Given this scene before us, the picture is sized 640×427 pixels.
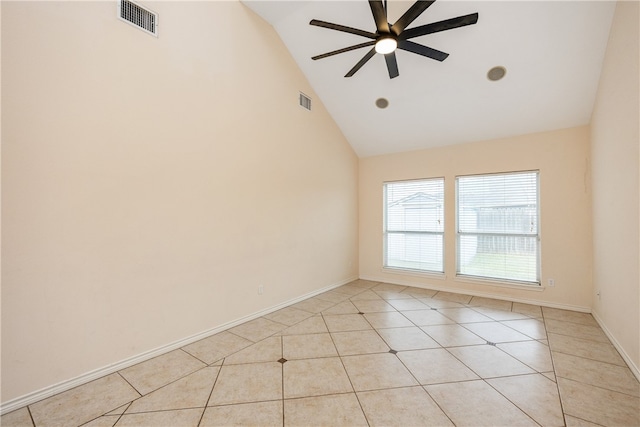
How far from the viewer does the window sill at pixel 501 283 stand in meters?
4.19

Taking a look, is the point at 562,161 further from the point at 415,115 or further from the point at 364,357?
the point at 364,357

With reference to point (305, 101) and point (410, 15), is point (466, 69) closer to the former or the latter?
point (410, 15)

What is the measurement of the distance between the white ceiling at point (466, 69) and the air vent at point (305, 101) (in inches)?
10.9

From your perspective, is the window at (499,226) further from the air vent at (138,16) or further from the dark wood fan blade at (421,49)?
the air vent at (138,16)

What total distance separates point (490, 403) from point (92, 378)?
299 cm

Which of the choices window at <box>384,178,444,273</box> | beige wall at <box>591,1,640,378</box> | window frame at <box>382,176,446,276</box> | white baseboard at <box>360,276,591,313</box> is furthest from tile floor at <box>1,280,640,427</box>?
window at <box>384,178,444,273</box>

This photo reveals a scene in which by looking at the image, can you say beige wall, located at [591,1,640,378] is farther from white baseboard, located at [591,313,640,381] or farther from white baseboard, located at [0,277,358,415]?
white baseboard, located at [0,277,358,415]

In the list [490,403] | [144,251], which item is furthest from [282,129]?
[490,403]

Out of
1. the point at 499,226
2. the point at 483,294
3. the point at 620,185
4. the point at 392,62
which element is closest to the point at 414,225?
the point at 499,226

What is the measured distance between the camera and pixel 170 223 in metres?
2.70

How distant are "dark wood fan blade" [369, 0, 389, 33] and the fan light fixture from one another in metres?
0.08

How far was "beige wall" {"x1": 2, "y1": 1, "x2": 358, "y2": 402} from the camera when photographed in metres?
1.90

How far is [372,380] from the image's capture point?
7.25 ft

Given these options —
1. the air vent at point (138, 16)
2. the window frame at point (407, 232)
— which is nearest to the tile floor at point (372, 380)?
the window frame at point (407, 232)
